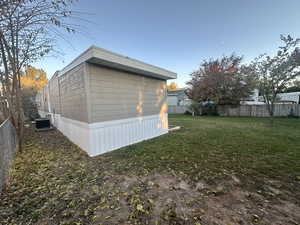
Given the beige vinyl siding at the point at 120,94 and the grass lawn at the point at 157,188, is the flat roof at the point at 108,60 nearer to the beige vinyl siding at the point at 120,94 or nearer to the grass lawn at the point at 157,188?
the beige vinyl siding at the point at 120,94

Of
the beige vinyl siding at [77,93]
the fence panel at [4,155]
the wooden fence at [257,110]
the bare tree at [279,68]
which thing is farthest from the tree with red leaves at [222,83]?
the fence panel at [4,155]

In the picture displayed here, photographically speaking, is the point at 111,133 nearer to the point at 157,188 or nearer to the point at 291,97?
the point at 157,188

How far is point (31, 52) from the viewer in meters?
3.79

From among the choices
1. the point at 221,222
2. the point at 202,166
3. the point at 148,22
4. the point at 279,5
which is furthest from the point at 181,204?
the point at 279,5

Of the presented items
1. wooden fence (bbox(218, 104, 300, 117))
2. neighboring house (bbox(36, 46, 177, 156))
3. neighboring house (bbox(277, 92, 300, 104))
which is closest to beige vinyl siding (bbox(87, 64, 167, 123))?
neighboring house (bbox(36, 46, 177, 156))

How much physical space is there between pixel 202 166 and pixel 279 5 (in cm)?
850

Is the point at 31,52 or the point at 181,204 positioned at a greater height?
the point at 31,52

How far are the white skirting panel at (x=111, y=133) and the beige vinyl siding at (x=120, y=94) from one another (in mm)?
209

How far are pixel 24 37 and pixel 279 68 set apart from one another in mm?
12213

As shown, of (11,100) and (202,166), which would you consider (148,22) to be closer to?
(11,100)

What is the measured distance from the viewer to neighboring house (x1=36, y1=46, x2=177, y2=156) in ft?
11.2

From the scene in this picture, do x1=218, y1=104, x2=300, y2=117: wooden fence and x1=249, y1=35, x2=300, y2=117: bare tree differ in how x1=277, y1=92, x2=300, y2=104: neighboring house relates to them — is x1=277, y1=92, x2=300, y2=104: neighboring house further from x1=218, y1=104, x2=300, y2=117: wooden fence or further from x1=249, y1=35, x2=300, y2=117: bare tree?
x1=249, y1=35, x2=300, y2=117: bare tree

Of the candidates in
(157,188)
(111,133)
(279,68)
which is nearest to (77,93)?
(111,133)

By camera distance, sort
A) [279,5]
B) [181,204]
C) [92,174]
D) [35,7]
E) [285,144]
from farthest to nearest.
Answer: [279,5]
[285,144]
[92,174]
[35,7]
[181,204]
